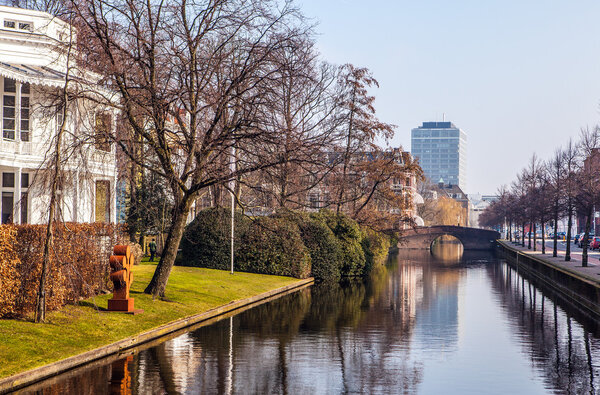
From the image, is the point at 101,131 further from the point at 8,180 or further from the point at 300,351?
the point at 8,180

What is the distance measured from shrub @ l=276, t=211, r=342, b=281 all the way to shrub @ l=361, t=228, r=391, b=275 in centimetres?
653

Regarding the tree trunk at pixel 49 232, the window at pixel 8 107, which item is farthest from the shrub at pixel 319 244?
the tree trunk at pixel 49 232

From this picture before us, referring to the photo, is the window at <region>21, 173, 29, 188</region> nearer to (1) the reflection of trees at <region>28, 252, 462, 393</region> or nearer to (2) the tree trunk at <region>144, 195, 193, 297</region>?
(2) the tree trunk at <region>144, 195, 193, 297</region>

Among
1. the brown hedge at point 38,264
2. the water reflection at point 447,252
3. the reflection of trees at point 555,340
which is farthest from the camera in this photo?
the water reflection at point 447,252

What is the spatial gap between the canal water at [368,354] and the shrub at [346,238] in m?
15.4

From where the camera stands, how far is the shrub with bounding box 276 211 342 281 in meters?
43.4

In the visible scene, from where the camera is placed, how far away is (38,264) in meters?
19.2

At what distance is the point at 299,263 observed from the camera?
42094mm

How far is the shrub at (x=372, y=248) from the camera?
176ft

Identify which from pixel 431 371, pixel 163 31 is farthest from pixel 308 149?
pixel 431 371

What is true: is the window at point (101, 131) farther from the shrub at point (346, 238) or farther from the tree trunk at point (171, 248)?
the shrub at point (346, 238)

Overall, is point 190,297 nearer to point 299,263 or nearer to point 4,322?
point 4,322

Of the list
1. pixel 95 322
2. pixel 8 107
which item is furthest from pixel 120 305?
pixel 8 107

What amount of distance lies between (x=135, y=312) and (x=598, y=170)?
30129 millimetres
